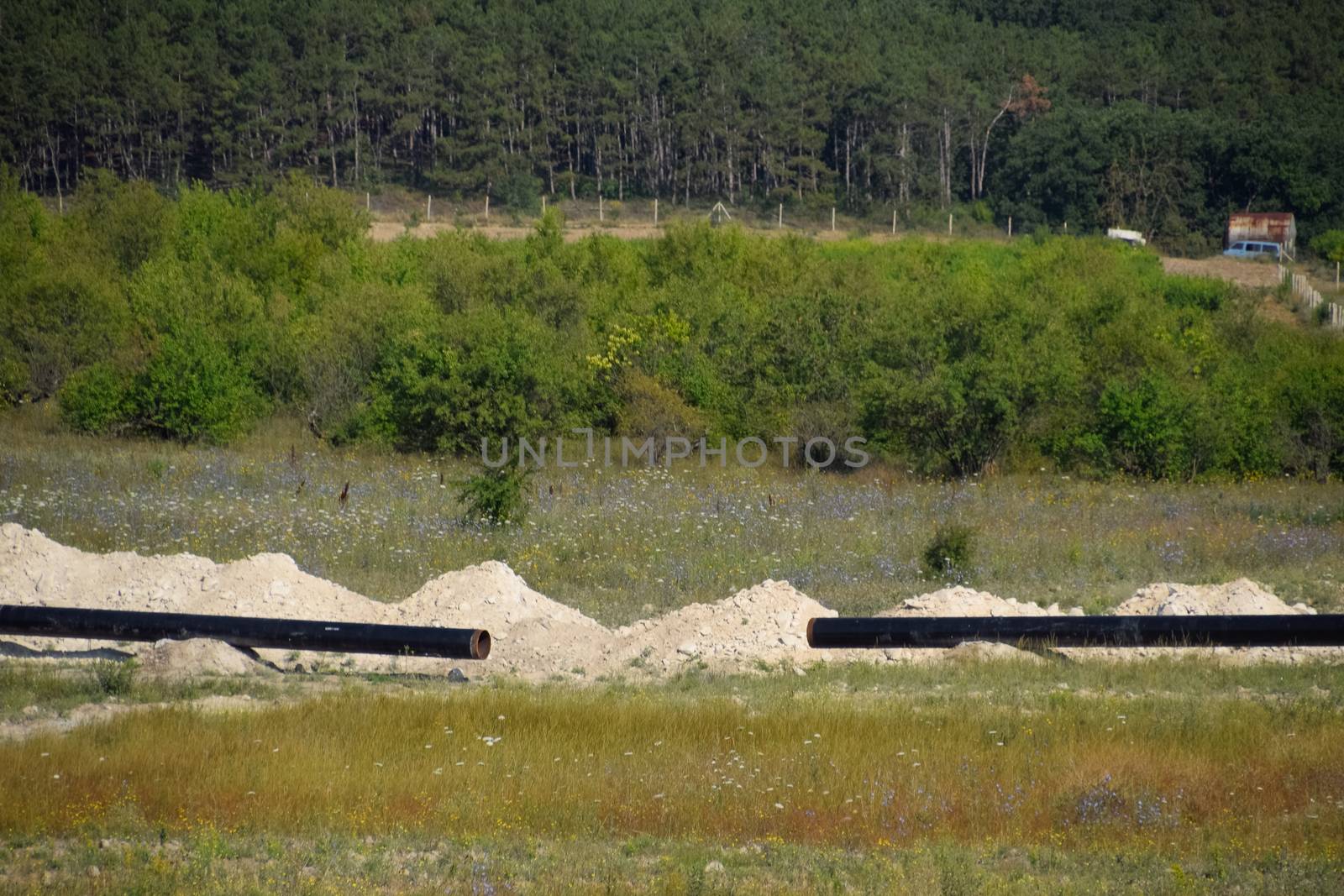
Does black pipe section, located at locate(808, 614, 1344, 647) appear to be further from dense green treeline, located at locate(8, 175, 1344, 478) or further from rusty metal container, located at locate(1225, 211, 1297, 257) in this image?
rusty metal container, located at locate(1225, 211, 1297, 257)

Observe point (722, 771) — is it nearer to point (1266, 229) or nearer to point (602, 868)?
point (602, 868)

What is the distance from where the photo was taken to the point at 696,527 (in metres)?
19.8

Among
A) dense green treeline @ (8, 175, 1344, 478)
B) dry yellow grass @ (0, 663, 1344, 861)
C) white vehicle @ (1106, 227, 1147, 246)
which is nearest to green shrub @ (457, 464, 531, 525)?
dry yellow grass @ (0, 663, 1344, 861)

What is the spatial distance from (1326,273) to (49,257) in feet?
177

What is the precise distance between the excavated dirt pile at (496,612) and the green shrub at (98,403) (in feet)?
50.8

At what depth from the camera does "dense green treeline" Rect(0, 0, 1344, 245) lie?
255 ft

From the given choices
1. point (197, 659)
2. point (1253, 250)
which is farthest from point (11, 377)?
point (1253, 250)

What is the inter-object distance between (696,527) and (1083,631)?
29.2 ft

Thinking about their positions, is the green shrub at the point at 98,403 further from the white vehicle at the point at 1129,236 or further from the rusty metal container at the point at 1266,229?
the rusty metal container at the point at 1266,229

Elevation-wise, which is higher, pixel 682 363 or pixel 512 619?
pixel 512 619

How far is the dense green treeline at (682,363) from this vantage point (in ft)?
91.0

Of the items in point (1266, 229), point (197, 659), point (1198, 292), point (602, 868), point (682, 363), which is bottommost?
point (1198, 292)

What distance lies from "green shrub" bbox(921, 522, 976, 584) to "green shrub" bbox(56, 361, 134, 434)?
20338 millimetres

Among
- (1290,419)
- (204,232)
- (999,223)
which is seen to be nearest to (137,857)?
(1290,419)
